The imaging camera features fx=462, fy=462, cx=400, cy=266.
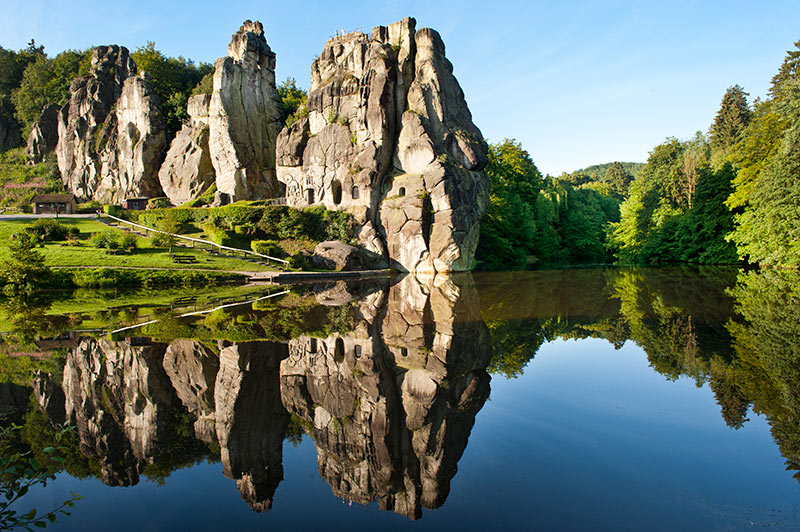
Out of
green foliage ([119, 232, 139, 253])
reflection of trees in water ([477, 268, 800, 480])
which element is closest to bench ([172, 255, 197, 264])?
green foliage ([119, 232, 139, 253])

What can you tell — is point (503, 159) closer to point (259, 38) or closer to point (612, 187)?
point (259, 38)

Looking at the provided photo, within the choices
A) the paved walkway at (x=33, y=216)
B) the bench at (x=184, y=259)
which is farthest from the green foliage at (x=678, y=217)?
the paved walkway at (x=33, y=216)

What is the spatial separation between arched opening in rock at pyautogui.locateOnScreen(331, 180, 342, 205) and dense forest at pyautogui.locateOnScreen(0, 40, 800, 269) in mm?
11749

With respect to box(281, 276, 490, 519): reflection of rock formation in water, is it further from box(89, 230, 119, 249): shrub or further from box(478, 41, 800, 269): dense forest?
box(478, 41, 800, 269): dense forest

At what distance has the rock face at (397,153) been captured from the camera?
37594 millimetres

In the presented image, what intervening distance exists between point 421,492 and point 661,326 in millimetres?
10923

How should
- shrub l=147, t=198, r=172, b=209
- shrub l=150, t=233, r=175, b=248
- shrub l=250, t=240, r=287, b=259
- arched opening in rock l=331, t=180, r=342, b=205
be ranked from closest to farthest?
shrub l=150, t=233, r=175, b=248 → shrub l=250, t=240, r=287, b=259 → arched opening in rock l=331, t=180, r=342, b=205 → shrub l=147, t=198, r=172, b=209

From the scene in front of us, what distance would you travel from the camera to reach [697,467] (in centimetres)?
551

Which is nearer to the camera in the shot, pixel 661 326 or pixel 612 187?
pixel 661 326

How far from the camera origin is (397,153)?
41.1 m

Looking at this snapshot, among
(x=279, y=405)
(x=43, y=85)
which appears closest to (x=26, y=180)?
(x=43, y=85)

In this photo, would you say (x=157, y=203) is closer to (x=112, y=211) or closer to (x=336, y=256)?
(x=112, y=211)

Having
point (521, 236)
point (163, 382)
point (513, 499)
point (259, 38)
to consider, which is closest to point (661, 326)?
point (513, 499)

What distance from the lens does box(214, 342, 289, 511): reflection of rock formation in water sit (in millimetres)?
5742
